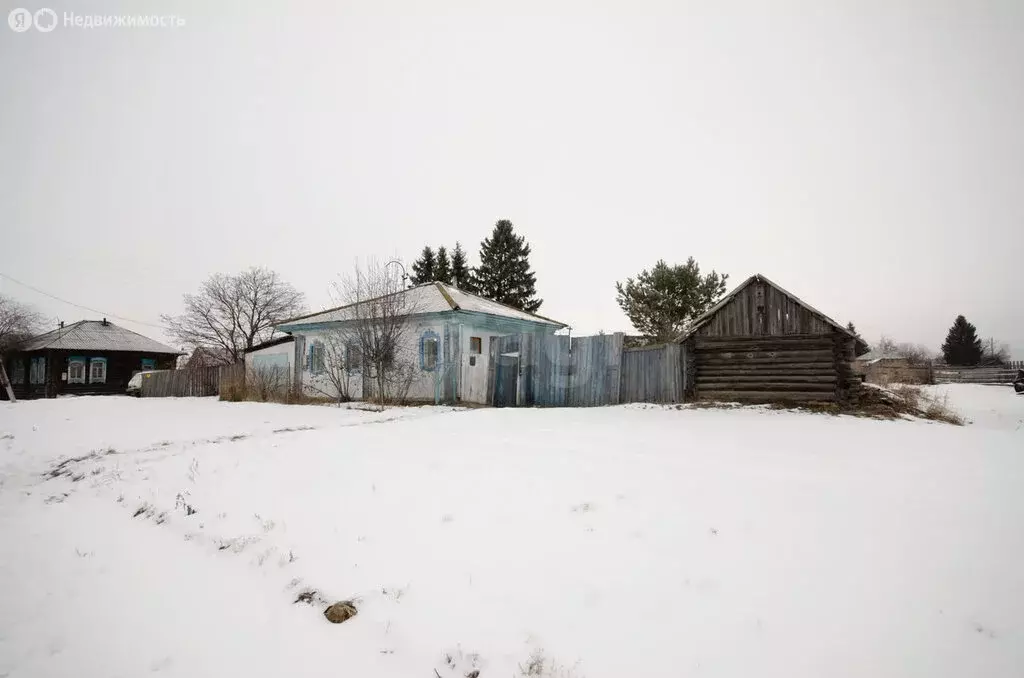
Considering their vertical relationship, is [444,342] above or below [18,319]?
below

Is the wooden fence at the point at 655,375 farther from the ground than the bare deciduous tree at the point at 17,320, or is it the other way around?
the bare deciduous tree at the point at 17,320

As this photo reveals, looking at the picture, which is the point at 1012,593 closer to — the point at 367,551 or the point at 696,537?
the point at 696,537

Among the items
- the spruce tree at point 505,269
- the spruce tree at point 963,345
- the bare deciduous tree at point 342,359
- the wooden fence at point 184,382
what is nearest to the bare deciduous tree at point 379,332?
the bare deciduous tree at point 342,359

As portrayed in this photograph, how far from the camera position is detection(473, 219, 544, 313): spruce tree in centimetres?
3734

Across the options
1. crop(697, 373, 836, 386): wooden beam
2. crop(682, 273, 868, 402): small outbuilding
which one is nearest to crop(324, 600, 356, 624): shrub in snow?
crop(682, 273, 868, 402): small outbuilding

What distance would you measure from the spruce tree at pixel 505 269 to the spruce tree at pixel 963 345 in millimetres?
47024

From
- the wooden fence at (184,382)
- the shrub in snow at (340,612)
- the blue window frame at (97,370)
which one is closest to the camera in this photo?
the shrub in snow at (340,612)

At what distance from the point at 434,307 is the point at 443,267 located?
877 inches

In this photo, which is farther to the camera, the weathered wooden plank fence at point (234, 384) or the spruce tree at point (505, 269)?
the spruce tree at point (505, 269)

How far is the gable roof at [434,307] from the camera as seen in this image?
1683 centimetres

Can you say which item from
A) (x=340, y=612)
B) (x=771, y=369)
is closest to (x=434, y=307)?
(x=771, y=369)

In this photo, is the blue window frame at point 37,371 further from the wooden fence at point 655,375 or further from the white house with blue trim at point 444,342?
the wooden fence at point 655,375

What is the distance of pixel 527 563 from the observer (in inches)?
135

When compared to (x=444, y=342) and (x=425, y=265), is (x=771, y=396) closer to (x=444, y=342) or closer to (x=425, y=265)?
(x=444, y=342)
